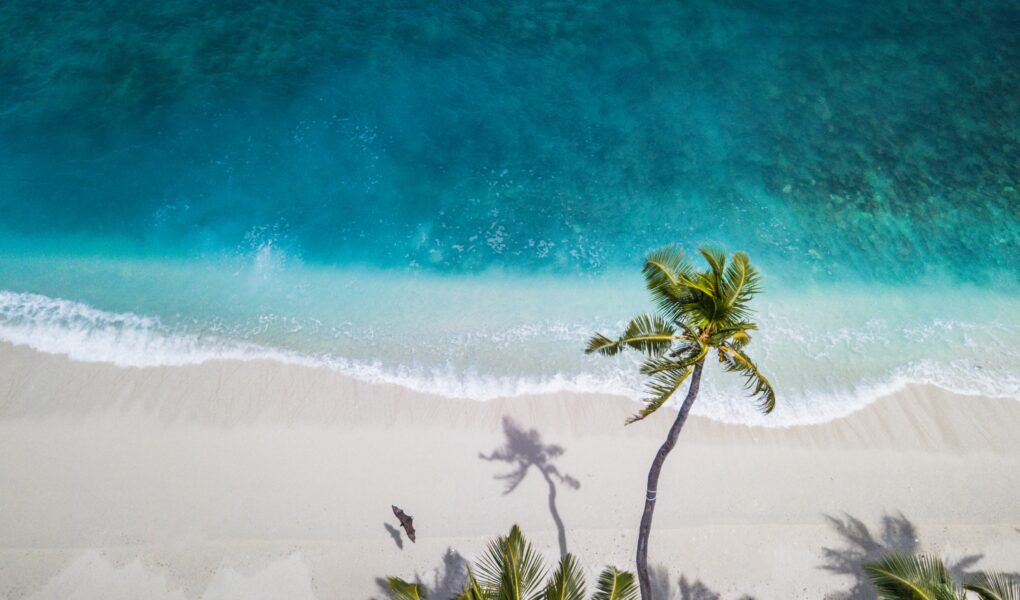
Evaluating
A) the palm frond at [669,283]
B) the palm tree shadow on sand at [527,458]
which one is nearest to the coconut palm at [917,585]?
the palm frond at [669,283]

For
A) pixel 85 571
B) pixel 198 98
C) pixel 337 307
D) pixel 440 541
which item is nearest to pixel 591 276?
pixel 337 307

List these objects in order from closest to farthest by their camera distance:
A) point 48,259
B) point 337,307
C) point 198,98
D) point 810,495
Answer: point 810,495 → point 337,307 → point 48,259 → point 198,98

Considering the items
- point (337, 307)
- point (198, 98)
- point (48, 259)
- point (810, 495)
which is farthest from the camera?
point (198, 98)

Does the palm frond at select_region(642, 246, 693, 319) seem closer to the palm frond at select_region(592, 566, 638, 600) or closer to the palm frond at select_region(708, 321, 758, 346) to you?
the palm frond at select_region(708, 321, 758, 346)

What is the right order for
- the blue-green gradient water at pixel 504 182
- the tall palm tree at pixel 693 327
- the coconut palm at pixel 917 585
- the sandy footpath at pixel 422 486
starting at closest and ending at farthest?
the coconut palm at pixel 917 585 < the tall palm tree at pixel 693 327 < the sandy footpath at pixel 422 486 < the blue-green gradient water at pixel 504 182

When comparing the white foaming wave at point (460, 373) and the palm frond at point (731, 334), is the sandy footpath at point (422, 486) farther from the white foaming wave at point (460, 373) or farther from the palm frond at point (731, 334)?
the palm frond at point (731, 334)

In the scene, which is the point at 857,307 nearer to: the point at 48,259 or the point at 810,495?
the point at 810,495
